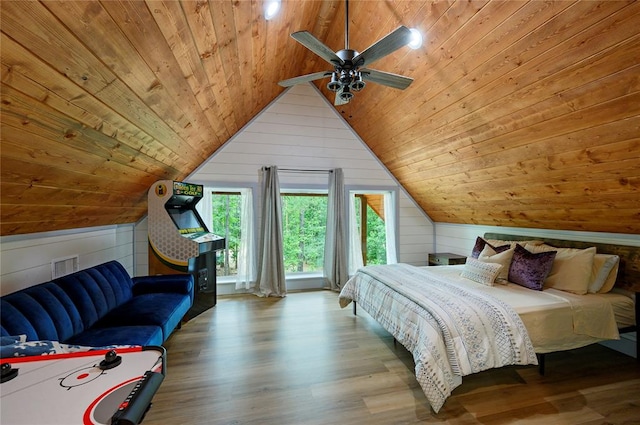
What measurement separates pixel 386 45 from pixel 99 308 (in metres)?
3.15

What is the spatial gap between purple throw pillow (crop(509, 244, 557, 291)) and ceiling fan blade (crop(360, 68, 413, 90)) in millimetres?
2296

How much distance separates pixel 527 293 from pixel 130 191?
4.26 meters

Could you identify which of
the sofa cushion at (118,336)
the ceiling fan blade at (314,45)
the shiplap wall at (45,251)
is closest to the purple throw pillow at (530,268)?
the ceiling fan blade at (314,45)

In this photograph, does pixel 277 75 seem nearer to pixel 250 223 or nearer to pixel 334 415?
pixel 250 223

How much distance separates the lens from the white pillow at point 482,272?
305 cm

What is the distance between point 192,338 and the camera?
3.11 meters

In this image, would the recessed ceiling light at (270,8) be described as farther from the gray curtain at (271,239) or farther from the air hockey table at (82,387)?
the gray curtain at (271,239)

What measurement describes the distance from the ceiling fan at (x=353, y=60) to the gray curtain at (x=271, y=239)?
7.92 ft

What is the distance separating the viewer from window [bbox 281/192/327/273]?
16.9ft

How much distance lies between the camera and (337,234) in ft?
16.0

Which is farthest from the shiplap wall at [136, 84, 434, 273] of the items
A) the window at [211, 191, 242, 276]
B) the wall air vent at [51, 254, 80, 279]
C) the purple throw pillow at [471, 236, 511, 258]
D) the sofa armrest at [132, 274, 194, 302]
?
the purple throw pillow at [471, 236, 511, 258]

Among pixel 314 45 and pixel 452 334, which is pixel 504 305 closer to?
pixel 452 334

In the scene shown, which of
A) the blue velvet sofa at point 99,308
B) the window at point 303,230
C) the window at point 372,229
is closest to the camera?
the blue velvet sofa at point 99,308

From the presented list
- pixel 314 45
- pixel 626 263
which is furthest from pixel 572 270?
pixel 314 45
